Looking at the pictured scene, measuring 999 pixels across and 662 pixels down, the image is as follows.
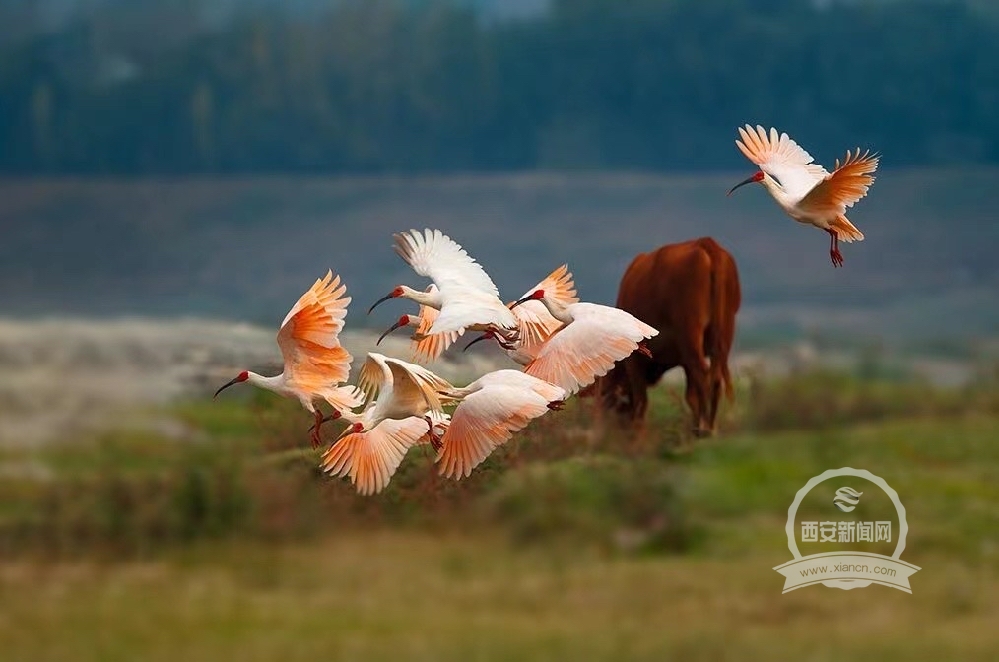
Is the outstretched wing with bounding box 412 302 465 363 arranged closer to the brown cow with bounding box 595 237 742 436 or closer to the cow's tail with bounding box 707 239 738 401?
the brown cow with bounding box 595 237 742 436

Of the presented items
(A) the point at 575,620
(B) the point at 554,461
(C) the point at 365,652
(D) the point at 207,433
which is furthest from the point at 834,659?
(B) the point at 554,461

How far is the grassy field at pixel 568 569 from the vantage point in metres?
9.28

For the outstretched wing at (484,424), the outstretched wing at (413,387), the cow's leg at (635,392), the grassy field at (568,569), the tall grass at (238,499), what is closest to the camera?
the outstretched wing at (484,424)

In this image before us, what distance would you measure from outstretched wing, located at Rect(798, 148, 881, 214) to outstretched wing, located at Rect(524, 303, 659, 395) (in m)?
0.25

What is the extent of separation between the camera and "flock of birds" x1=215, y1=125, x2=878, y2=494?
1678mm

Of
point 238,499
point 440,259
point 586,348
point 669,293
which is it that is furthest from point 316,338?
point 238,499

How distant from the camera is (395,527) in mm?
2889

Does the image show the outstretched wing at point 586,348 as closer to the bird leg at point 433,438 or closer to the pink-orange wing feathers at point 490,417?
the pink-orange wing feathers at point 490,417

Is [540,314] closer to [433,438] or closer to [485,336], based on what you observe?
[485,336]

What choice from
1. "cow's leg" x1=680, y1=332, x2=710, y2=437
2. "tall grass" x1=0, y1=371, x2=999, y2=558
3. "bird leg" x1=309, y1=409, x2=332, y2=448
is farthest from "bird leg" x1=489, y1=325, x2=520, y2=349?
"tall grass" x1=0, y1=371, x2=999, y2=558

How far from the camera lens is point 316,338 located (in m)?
1.86

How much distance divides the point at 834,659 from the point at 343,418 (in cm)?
878

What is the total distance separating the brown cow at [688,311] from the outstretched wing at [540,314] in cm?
44

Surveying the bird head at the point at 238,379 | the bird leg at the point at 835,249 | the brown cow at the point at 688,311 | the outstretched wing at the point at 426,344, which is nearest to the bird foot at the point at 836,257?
the bird leg at the point at 835,249
